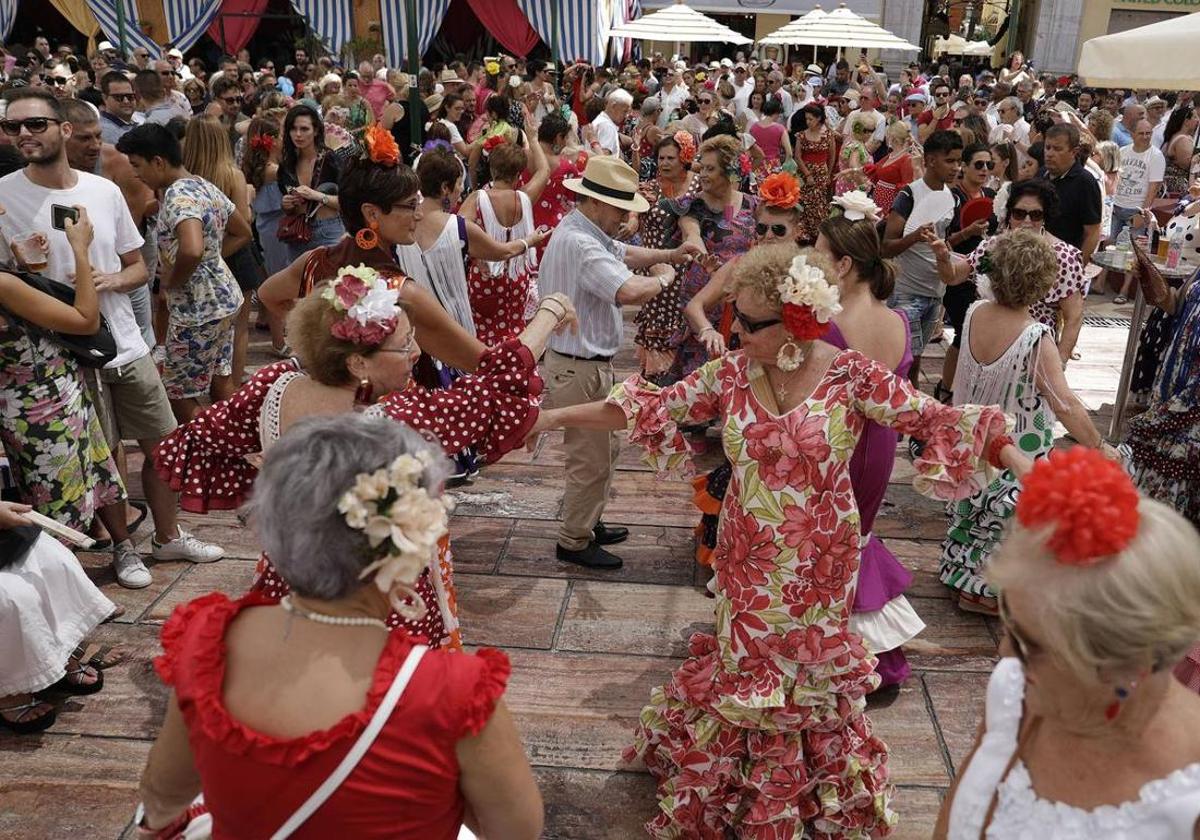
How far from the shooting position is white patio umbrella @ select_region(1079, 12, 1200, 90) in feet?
17.8

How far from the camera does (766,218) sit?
4914mm

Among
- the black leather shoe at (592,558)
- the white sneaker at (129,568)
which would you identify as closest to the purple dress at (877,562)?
the black leather shoe at (592,558)

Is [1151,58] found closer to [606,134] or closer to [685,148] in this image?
[685,148]

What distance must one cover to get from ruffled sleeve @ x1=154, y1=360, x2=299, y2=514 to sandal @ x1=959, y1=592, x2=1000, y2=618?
308cm

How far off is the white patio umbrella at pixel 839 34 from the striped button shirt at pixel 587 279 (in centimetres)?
852

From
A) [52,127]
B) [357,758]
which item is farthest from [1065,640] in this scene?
[52,127]

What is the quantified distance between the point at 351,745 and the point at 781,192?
12.7 ft

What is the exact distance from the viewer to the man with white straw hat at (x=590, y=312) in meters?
4.34

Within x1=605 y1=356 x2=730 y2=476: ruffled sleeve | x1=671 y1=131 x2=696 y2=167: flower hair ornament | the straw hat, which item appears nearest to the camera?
x1=605 y1=356 x2=730 y2=476: ruffled sleeve

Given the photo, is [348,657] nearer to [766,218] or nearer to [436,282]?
[436,282]

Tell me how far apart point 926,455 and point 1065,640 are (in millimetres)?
1371

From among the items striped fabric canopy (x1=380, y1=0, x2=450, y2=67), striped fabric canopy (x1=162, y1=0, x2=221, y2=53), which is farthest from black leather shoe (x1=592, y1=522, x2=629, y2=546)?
striped fabric canopy (x1=162, y1=0, x2=221, y2=53)

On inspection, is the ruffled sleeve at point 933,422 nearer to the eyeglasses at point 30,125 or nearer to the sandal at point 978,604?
the sandal at point 978,604

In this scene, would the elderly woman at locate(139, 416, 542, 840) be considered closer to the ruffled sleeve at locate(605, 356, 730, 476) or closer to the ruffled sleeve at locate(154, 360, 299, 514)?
the ruffled sleeve at locate(154, 360, 299, 514)
